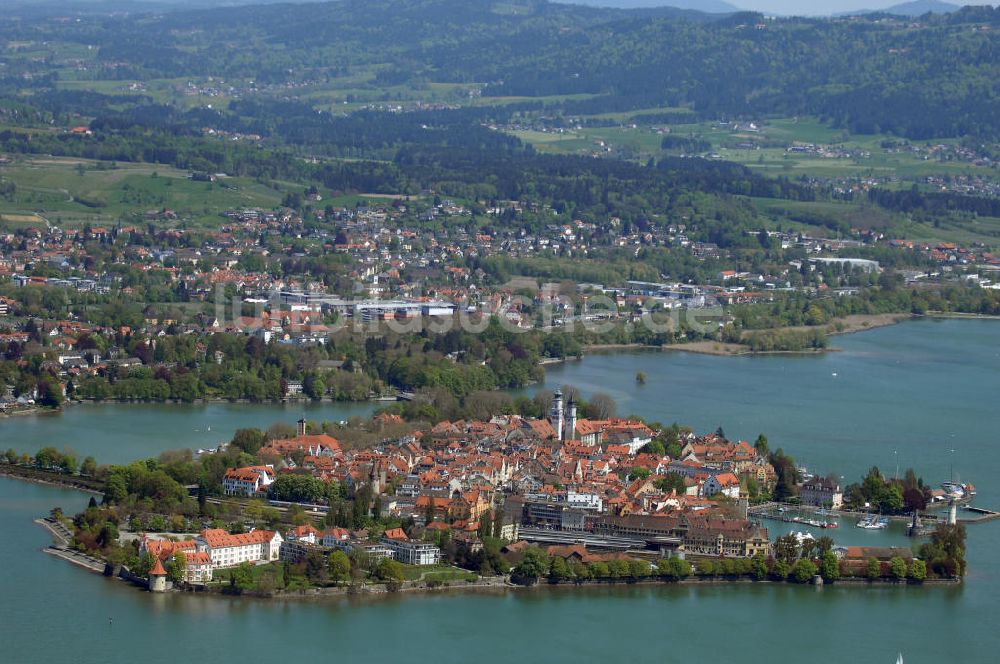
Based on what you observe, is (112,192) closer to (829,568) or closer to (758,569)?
(758,569)

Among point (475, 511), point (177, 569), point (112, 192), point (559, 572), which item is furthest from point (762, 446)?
point (112, 192)

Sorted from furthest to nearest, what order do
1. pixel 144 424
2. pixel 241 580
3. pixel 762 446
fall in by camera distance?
pixel 144 424, pixel 762 446, pixel 241 580

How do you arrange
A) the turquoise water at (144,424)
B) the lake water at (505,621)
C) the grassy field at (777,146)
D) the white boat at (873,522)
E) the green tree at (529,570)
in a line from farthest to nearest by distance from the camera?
1. the grassy field at (777,146)
2. the turquoise water at (144,424)
3. the white boat at (873,522)
4. the green tree at (529,570)
5. the lake water at (505,621)

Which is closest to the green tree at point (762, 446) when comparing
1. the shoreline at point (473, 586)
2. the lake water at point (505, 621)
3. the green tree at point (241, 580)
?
the lake water at point (505, 621)

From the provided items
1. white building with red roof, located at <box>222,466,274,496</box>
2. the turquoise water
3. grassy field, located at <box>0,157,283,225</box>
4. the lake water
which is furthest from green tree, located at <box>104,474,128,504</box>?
grassy field, located at <box>0,157,283,225</box>

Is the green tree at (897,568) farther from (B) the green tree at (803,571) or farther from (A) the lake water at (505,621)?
(B) the green tree at (803,571)

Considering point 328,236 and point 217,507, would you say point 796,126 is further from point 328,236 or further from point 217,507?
point 217,507

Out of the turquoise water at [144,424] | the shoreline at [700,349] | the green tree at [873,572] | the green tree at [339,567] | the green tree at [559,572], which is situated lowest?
the shoreline at [700,349]

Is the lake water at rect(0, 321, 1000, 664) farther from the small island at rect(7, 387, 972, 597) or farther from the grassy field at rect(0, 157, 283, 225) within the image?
the grassy field at rect(0, 157, 283, 225)
